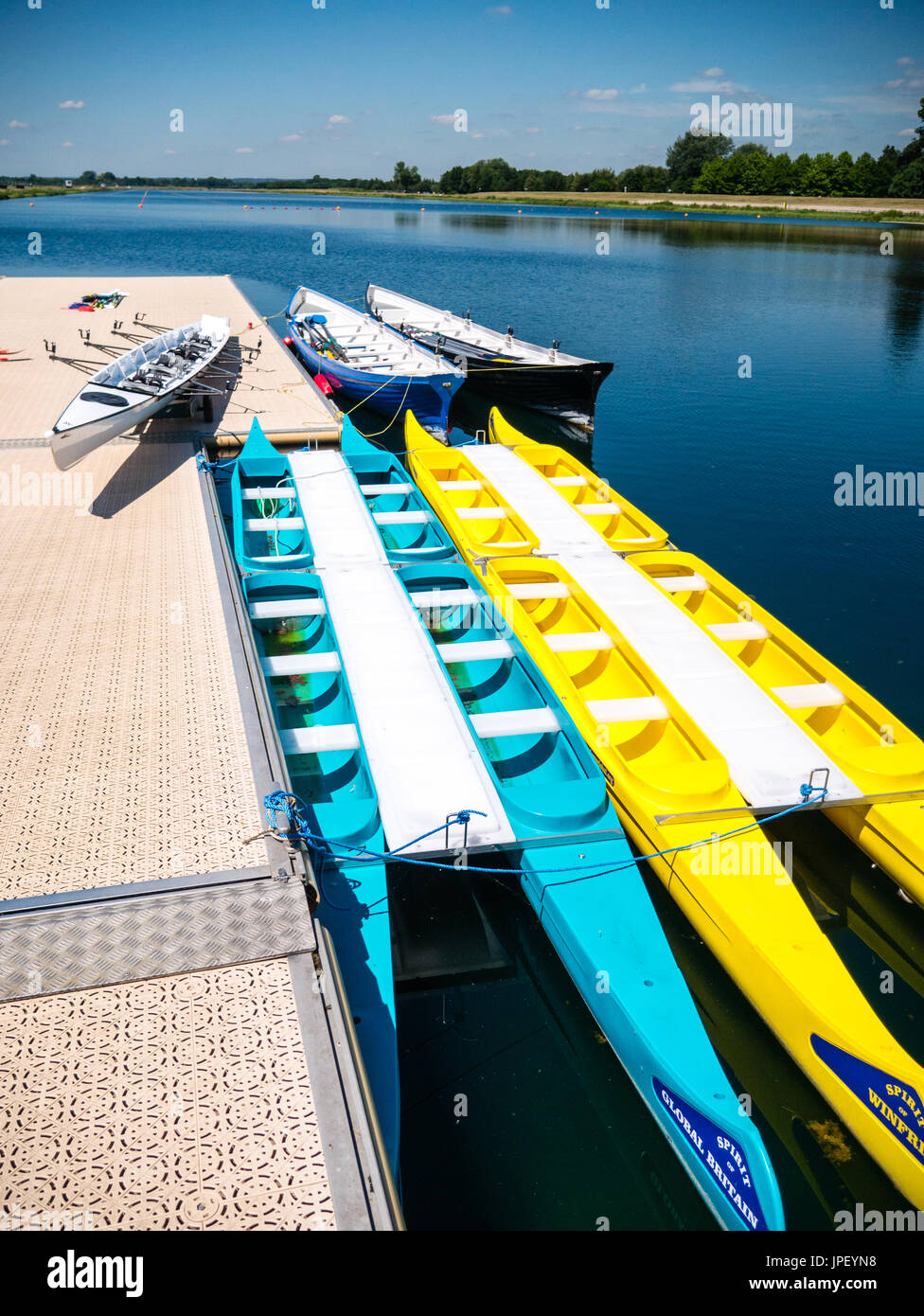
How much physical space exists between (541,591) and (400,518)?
3.50 meters

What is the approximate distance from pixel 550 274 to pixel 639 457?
105 ft

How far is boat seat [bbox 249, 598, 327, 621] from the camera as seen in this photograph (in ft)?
34.4

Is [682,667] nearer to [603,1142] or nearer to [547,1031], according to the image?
[547,1031]

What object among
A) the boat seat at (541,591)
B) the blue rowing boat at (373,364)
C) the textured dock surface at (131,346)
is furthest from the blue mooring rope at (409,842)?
the blue rowing boat at (373,364)

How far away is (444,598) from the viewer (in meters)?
11.1

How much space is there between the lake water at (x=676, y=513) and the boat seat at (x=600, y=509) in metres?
2.75

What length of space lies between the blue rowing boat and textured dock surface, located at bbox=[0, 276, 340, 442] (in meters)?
0.87

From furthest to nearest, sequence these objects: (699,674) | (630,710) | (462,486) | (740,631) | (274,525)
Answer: (462,486) < (274,525) < (740,631) < (699,674) < (630,710)

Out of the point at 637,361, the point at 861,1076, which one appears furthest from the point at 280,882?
the point at 637,361

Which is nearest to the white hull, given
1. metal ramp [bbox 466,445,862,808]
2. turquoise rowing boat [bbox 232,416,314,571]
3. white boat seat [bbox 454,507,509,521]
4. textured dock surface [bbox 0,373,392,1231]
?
turquoise rowing boat [bbox 232,416,314,571]

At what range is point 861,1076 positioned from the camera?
5.47 m

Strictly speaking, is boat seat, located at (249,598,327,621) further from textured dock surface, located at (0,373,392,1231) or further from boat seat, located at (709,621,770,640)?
boat seat, located at (709,621,770,640)

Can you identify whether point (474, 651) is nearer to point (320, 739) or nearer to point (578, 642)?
point (578, 642)
